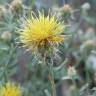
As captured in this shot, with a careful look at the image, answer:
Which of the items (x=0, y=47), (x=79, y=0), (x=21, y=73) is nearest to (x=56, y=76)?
(x=0, y=47)

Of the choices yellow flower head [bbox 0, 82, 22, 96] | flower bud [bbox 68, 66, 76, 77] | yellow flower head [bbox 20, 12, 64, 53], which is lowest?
yellow flower head [bbox 0, 82, 22, 96]

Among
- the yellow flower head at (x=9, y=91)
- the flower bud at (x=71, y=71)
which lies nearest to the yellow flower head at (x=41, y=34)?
the yellow flower head at (x=9, y=91)

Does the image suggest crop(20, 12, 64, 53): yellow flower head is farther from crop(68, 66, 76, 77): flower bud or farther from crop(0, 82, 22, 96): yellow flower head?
crop(68, 66, 76, 77): flower bud

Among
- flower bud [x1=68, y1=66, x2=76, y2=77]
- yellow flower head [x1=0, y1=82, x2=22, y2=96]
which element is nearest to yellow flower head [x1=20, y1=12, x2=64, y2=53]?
yellow flower head [x1=0, y1=82, x2=22, y2=96]

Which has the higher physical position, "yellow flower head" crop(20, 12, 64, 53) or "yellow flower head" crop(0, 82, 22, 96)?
"yellow flower head" crop(20, 12, 64, 53)

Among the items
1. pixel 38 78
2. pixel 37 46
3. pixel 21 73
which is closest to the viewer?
pixel 37 46

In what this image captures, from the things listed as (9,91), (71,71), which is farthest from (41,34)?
(71,71)

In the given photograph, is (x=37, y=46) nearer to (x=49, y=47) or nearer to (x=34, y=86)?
(x=49, y=47)

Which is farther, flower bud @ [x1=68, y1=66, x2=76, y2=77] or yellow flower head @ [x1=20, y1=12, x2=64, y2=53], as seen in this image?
flower bud @ [x1=68, y1=66, x2=76, y2=77]
